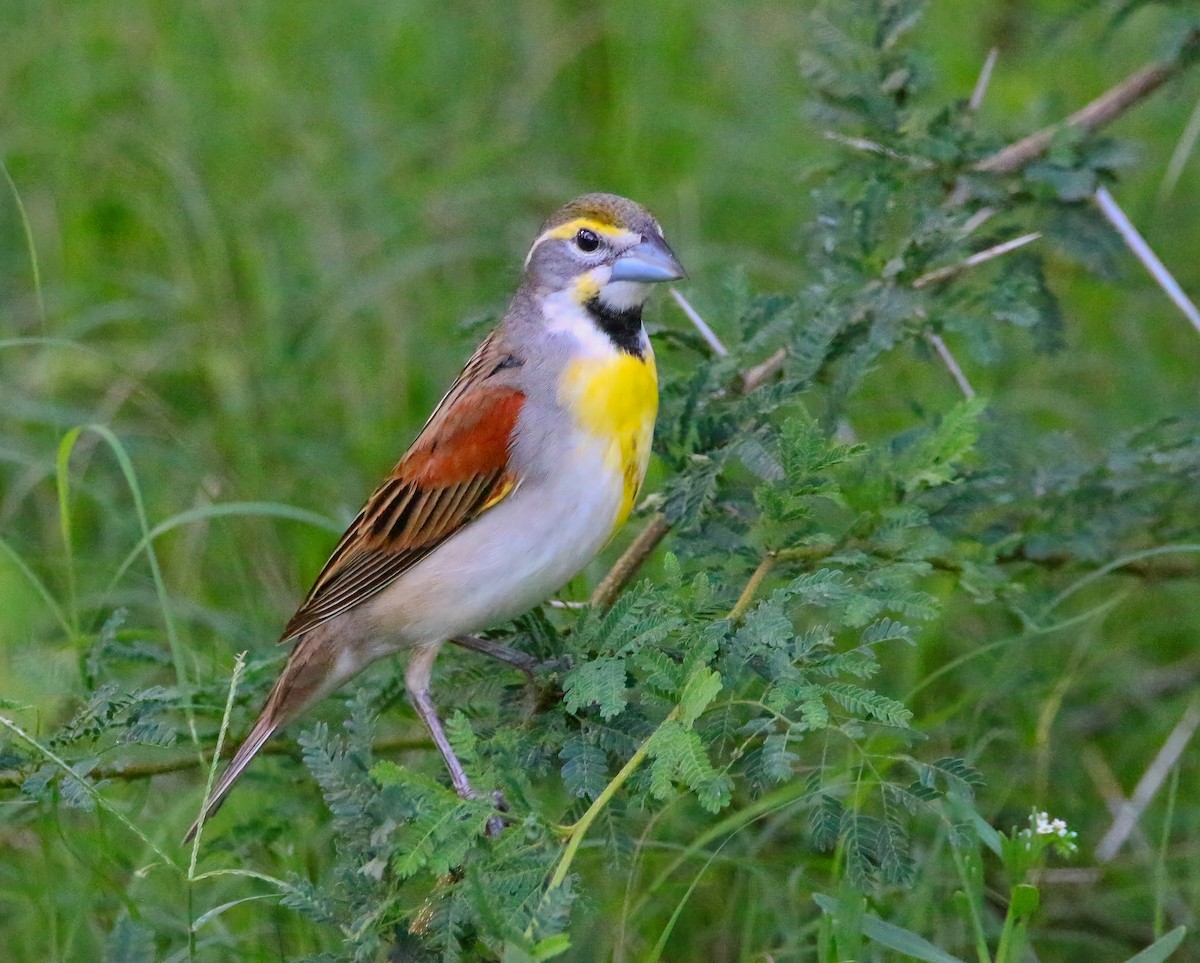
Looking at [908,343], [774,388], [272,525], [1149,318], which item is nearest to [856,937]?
[774,388]

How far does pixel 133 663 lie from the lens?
370cm

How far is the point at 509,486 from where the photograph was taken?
346cm

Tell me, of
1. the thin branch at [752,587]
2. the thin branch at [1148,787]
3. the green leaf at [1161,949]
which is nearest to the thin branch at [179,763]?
the thin branch at [752,587]

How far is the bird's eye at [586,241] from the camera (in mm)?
3656

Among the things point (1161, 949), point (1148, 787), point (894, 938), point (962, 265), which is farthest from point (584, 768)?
point (1148, 787)

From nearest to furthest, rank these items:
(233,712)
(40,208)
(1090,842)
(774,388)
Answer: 1. (774,388)
2. (233,712)
3. (1090,842)
4. (40,208)

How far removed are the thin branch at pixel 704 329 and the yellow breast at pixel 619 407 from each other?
27 centimetres

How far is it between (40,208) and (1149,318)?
4.10m

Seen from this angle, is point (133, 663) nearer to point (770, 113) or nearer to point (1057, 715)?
point (1057, 715)

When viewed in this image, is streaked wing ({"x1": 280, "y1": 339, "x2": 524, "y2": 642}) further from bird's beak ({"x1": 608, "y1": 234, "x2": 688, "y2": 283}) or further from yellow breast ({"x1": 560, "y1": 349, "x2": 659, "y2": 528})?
bird's beak ({"x1": 608, "y1": 234, "x2": 688, "y2": 283})

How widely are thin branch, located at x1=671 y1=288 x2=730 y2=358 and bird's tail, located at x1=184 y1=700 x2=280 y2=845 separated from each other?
4.21 ft

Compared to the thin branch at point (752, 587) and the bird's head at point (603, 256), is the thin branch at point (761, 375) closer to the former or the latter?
the bird's head at point (603, 256)

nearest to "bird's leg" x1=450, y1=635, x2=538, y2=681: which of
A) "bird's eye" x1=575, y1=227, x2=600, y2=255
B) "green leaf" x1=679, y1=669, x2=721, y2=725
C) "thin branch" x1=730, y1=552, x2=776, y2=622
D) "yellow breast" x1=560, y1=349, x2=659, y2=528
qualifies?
"yellow breast" x1=560, y1=349, x2=659, y2=528

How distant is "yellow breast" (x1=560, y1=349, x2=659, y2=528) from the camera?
3402 millimetres
